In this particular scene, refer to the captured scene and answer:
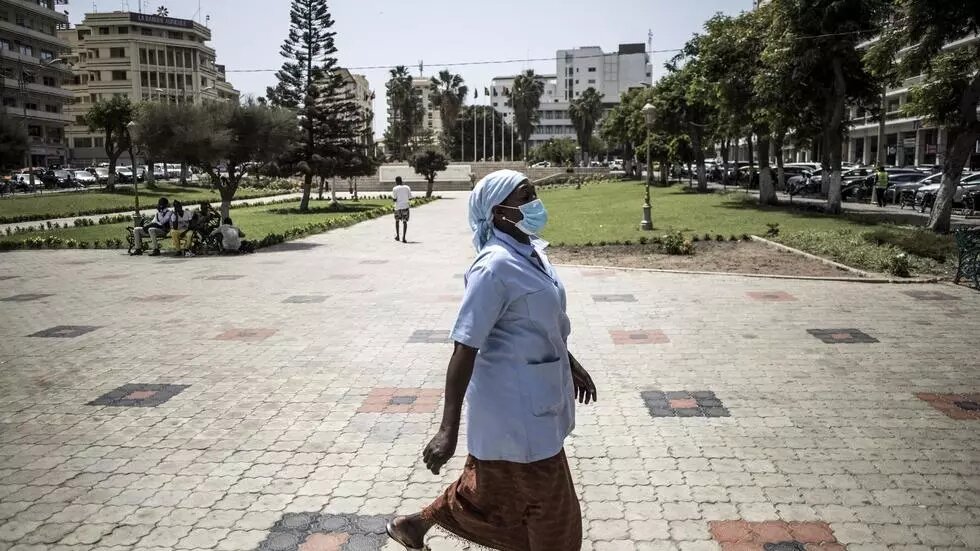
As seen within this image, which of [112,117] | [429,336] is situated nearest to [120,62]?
[112,117]

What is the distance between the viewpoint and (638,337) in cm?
811

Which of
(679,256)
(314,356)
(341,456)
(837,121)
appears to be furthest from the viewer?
(837,121)

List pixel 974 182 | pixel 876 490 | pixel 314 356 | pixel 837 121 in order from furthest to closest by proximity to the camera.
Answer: pixel 974 182 → pixel 837 121 → pixel 314 356 → pixel 876 490

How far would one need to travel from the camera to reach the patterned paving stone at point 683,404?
556cm

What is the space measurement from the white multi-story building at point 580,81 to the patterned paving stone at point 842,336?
128 meters

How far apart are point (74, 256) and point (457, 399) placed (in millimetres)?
17239

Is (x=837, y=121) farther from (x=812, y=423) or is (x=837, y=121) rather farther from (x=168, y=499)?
(x=168, y=499)

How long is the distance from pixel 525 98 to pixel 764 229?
77.7 m

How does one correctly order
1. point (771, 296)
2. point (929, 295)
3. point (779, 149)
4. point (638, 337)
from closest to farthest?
point (638, 337)
point (929, 295)
point (771, 296)
point (779, 149)

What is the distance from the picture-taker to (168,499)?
4172 mm

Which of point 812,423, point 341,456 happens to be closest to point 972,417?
point 812,423

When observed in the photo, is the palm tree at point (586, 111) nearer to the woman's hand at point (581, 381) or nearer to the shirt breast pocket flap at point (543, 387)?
the woman's hand at point (581, 381)

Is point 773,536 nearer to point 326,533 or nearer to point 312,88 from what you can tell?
point 326,533

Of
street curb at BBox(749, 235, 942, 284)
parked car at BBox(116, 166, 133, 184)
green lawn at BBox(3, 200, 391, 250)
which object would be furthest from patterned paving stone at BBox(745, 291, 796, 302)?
parked car at BBox(116, 166, 133, 184)
